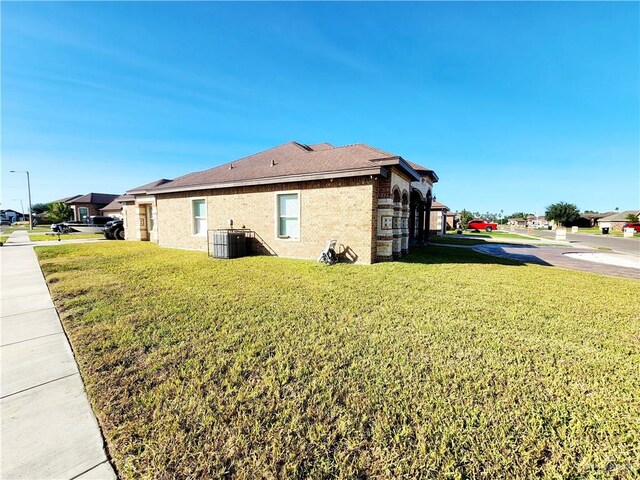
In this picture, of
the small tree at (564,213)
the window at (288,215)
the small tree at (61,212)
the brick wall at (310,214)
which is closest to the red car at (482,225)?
the small tree at (564,213)

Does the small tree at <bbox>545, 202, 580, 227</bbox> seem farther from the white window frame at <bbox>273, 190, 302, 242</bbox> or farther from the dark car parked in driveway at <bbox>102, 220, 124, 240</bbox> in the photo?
the dark car parked in driveway at <bbox>102, 220, 124, 240</bbox>

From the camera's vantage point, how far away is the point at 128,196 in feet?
67.1

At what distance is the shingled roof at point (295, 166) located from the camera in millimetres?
9414

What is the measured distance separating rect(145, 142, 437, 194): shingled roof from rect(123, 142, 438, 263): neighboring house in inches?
1.4

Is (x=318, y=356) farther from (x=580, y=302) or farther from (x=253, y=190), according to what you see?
(x=253, y=190)

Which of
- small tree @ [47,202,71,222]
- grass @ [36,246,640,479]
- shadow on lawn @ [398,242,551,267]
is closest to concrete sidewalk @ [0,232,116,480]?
grass @ [36,246,640,479]

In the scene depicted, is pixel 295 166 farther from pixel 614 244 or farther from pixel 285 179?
pixel 614 244

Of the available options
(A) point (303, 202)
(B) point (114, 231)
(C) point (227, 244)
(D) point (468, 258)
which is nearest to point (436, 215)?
(D) point (468, 258)

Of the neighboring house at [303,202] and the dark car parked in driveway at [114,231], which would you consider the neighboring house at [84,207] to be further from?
the neighboring house at [303,202]

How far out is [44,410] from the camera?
2.53 meters

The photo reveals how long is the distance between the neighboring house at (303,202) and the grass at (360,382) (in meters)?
4.12

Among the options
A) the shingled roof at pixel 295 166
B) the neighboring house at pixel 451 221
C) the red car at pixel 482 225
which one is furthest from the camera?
the neighboring house at pixel 451 221

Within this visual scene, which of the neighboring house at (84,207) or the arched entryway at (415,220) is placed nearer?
the arched entryway at (415,220)

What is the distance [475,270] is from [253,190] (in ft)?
30.6
